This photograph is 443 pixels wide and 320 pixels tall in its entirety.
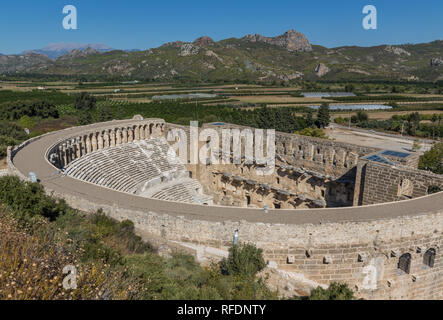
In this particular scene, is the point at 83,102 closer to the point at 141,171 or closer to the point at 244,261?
the point at 141,171

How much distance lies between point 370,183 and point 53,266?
56.8 feet

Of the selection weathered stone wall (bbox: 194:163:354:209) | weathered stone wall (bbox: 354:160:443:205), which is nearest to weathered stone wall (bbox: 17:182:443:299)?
weathered stone wall (bbox: 354:160:443:205)

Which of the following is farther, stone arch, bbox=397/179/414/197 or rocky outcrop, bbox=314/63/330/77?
rocky outcrop, bbox=314/63/330/77

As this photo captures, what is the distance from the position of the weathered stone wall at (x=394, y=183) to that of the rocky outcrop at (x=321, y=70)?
521 ft

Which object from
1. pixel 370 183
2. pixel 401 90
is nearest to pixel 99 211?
pixel 370 183

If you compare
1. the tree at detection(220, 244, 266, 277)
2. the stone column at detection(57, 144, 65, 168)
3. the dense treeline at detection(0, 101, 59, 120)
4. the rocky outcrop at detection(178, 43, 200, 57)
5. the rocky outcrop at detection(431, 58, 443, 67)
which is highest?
the rocky outcrop at detection(178, 43, 200, 57)

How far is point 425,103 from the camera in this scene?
93.8m

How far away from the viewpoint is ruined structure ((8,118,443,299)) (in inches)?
576

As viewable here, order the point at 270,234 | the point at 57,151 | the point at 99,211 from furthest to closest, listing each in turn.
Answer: the point at 57,151 → the point at 99,211 → the point at 270,234

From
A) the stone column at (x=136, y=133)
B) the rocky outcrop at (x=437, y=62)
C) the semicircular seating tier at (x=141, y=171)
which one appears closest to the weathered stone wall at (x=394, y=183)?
the semicircular seating tier at (x=141, y=171)

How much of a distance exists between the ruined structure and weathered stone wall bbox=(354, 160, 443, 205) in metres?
0.05

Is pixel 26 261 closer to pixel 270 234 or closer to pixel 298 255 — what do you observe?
pixel 270 234

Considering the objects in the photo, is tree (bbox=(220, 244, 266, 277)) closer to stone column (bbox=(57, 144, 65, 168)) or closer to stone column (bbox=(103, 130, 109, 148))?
stone column (bbox=(57, 144, 65, 168))

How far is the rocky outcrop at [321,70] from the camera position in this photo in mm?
169775
